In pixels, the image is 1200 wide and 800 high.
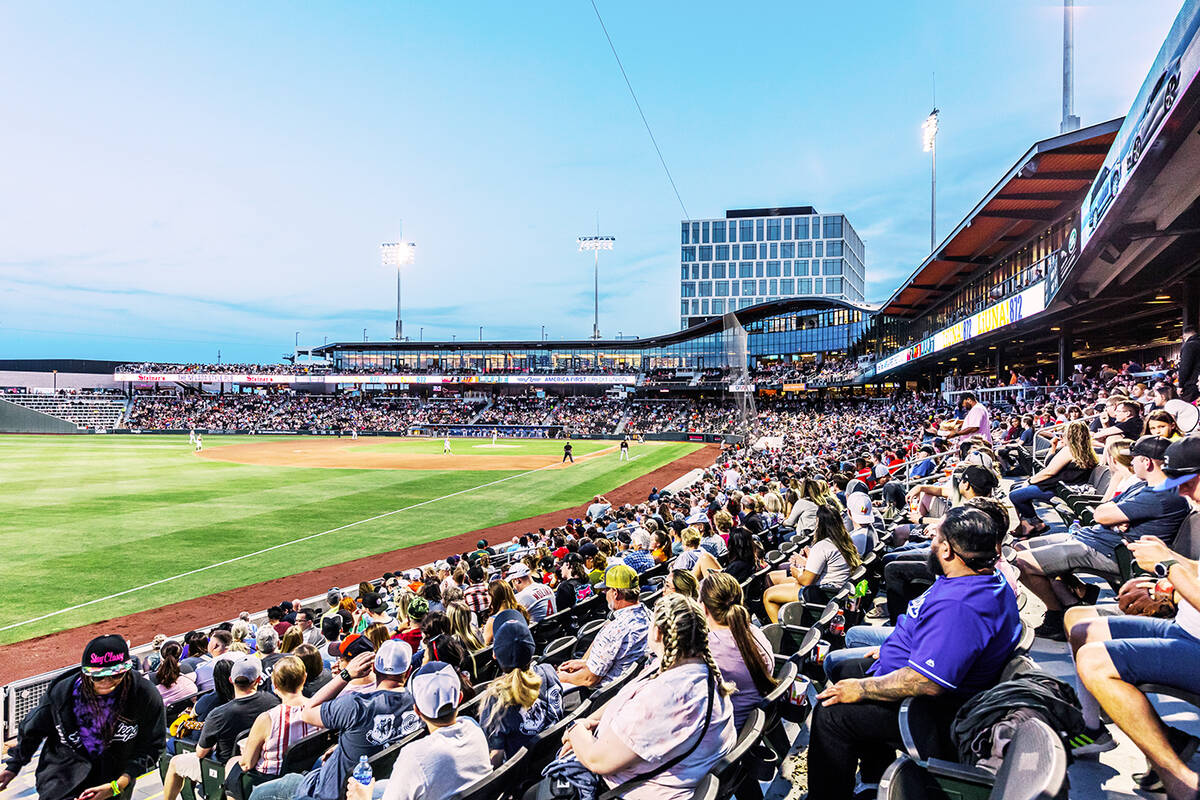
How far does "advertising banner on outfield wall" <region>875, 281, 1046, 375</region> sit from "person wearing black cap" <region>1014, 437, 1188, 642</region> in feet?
48.9

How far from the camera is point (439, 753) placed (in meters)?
3.37

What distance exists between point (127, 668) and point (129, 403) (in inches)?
4401

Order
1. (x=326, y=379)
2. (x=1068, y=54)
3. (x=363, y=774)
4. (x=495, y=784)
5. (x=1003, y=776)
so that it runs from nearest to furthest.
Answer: (x=1003, y=776), (x=495, y=784), (x=363, y=774), (x=1068, y=54), (x=326, y=379)

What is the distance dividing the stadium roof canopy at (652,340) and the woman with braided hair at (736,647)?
70908 mm

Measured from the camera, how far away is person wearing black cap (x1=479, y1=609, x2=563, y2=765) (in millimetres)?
3818

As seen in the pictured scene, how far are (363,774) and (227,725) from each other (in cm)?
156

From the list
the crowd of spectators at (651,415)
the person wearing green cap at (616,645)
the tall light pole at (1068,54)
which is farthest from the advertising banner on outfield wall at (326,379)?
the person wearing green cap at (616,645)

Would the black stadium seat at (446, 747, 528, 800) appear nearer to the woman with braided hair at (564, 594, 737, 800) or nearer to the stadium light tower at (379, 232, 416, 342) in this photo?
the woman with braided hair at (564, 594, 737, 800)

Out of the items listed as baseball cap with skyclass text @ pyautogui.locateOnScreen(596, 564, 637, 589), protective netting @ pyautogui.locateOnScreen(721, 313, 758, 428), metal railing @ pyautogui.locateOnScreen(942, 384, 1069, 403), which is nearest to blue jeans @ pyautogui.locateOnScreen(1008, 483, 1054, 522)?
baseball cap with skyclass text @ pyautogui.locateOnScreen(596, 564, 637, 589)

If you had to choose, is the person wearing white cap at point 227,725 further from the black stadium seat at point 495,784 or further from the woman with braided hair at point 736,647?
the woman with braided hair at point 736,647

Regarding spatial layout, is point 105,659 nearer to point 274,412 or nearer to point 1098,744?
point 1098,744

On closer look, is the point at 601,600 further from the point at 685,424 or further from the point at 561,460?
the point at 685,424

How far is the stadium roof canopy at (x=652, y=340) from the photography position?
79.4m

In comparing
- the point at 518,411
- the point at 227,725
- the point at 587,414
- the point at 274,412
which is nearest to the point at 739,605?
the point at 227,725
